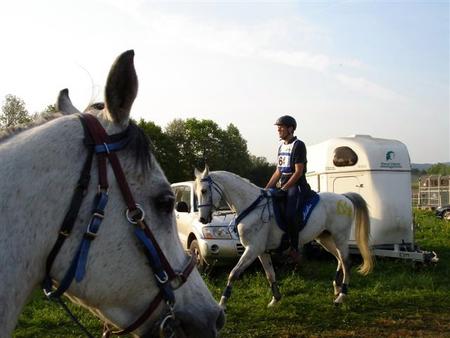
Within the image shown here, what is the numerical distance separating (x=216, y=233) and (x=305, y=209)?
2204 millimetres

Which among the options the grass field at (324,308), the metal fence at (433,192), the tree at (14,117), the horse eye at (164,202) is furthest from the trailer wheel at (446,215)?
the horse eye at (164,202)

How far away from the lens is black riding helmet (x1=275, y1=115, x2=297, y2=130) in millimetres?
8609

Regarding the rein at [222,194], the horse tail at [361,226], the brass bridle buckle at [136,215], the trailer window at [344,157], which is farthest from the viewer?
the trailer window at [344,157]

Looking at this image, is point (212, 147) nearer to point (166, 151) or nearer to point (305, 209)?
point (166, 151)

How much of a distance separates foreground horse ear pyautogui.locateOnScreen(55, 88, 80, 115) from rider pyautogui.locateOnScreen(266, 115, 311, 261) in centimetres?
660

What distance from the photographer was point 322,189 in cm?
1298

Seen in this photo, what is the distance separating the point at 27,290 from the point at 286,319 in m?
6.18

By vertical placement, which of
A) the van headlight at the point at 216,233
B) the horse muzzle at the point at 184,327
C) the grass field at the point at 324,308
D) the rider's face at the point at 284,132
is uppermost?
the rider's face at the point at 284,132

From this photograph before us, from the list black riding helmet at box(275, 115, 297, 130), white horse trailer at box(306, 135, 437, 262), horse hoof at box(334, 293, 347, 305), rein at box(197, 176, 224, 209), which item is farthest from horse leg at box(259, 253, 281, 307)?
white horse trailer at box(306, 135, 437, 262)

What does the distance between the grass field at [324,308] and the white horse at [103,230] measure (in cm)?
490

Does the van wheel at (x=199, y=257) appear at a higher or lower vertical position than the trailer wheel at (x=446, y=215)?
higher

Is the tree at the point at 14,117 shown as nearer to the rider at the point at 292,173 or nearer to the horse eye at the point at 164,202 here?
the horse eye at the point at 164,202

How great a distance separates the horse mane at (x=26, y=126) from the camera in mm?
1795

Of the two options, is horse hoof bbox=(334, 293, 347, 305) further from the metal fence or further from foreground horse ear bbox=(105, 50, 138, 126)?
the metal fence
